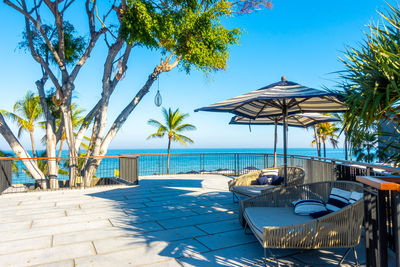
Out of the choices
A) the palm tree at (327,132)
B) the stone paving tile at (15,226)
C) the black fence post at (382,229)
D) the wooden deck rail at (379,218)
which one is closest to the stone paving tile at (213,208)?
the stone paving tile at (15,226)

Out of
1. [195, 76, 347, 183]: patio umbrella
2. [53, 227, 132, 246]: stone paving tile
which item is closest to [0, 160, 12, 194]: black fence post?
[53, 227, 132, 246]: stone paving tile

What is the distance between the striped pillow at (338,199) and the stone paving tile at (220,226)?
1284 mm

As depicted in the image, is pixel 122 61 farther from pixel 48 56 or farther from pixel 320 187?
pixel 320 187

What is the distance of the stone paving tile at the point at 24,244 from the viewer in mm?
3113

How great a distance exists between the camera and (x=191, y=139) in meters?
17.6

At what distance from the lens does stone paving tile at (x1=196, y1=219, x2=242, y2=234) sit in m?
3.68

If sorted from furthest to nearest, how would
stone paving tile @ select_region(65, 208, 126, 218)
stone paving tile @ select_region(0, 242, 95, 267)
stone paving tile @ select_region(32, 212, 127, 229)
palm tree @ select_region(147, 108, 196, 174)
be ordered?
palm tree @ select_region(147, 108, 196, 174) < stone paving tile @ select_region(65, 208, 126, 218) < stone paving tile @ select_region(32, 212, 127, 229) < stone paving tile @ select_region(0, 242, 95, 267)

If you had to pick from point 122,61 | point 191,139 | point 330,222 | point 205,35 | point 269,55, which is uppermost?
point 269,55

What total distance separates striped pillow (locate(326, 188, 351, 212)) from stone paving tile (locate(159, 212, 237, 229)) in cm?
163

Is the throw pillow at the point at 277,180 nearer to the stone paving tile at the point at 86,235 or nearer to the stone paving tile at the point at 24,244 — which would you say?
the stone paving tile at the point at 86,235

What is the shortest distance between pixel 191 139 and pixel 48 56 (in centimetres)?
954

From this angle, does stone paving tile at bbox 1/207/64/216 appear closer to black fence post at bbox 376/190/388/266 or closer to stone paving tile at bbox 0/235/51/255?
stone paving tile at bbox 0/235/51/255

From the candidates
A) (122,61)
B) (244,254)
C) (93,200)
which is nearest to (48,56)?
(122,61)

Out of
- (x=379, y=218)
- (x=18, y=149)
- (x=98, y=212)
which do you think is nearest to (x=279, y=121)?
(x=98, y=212)
